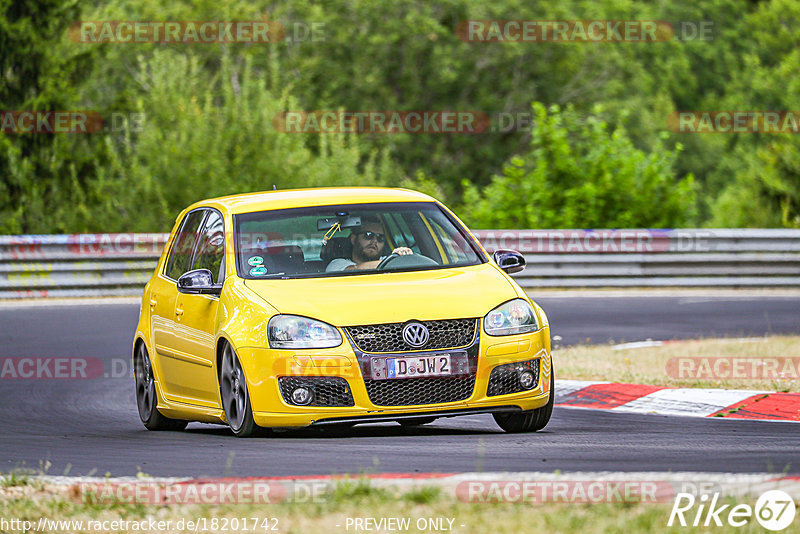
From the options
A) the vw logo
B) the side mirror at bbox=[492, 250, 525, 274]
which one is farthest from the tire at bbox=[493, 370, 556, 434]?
the vw logo

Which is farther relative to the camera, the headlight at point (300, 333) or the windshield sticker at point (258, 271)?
the windshield sticker at point (258, 271)

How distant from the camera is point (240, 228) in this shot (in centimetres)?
944

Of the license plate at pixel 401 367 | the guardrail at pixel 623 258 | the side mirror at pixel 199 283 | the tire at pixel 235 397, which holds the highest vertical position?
the side mirror at pixel 199 283

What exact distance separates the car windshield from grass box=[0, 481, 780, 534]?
3.20 m

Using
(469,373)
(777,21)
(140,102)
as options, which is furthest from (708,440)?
(777,21)

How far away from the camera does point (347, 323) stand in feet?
26.8

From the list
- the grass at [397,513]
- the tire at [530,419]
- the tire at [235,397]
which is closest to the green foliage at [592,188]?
the tire at [530,419]

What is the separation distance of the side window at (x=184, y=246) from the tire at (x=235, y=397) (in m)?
1.49

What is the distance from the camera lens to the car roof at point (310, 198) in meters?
9.63

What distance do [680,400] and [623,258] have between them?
10.9m

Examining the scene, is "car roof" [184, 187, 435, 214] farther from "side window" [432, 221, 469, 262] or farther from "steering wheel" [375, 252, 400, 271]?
"steering wheel" [375, 252, 400, 271]

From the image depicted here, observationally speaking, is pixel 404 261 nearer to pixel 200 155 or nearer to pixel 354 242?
pixel 354 242

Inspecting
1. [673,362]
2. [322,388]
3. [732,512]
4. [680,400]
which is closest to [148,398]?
[322,388]

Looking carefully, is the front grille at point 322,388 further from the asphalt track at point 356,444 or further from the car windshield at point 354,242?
the car windshield at point 354,242
